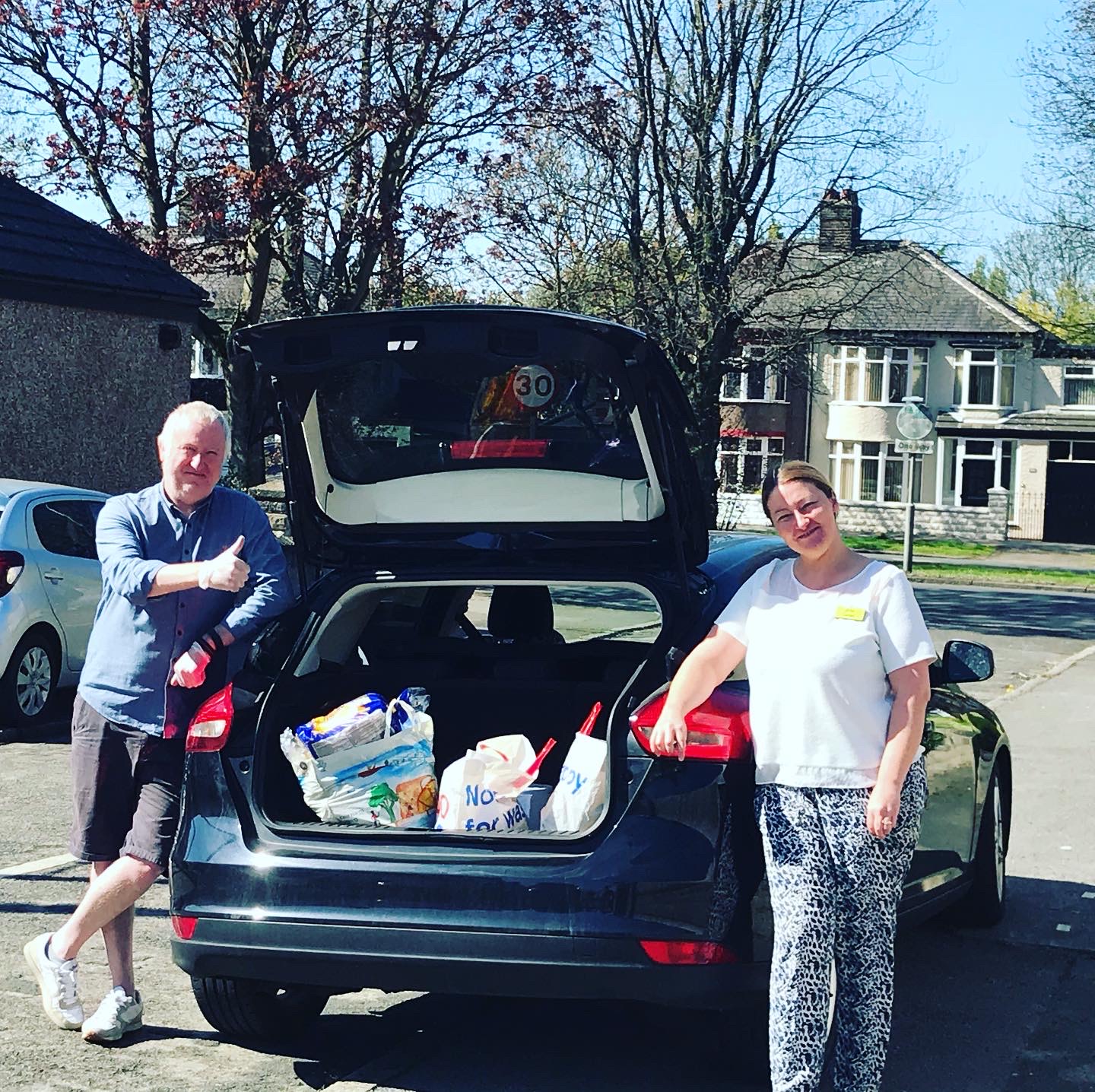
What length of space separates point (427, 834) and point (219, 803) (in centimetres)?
62

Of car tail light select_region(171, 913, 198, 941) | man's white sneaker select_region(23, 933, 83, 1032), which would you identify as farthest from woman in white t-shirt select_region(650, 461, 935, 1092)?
man's white sneaker select_region(23, 933, 83, 1032)

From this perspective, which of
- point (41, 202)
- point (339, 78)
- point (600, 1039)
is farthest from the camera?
point (339, 78)

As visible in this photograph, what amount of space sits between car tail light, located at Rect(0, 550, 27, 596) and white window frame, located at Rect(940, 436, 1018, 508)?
46497 millimetres

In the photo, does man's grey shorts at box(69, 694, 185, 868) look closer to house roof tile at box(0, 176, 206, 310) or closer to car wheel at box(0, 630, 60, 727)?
car wheel at box(0, 630, 60, 727)

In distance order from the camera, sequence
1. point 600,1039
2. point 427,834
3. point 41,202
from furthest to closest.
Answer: point 41,202, point 600,1039, point 427,834

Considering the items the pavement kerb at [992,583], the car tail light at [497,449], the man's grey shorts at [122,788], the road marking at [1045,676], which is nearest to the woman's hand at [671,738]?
the car tail light at [497,449]

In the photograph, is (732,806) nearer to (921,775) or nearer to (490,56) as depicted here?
(921,775)

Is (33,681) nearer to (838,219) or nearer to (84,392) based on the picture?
(84,392)

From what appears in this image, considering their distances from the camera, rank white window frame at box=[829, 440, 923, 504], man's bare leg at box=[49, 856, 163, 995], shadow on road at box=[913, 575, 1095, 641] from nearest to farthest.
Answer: man's bare leg at box=[49, 856, 163, 995], shadow on road at box=[913, 575, 1095, 641], white window frame at box=[829, 440, 923, 504]

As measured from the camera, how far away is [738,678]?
4.35 meters

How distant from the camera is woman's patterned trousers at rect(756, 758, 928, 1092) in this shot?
12.9 feet

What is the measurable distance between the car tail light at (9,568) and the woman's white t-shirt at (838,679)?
23.9 feet

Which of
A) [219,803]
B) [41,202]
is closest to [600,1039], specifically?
[219,803]

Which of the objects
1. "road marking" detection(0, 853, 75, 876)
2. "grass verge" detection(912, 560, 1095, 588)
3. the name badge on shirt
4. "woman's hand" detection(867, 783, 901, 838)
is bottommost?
"grass verge" detection(912, 560, 1095, 588)
